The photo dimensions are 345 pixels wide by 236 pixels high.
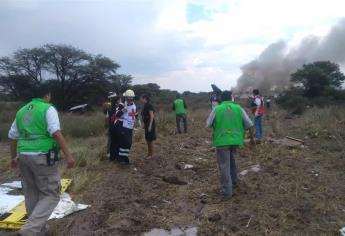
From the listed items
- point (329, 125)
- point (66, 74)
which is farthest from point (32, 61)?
point (329, 125)

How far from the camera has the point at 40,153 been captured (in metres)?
5.16

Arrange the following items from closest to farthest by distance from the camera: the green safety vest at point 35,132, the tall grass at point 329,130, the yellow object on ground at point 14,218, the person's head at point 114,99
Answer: the green safety vest at point 35,132
the yellow object on ground at point 14,218
the person's head at point 114,99
the tall grass at point 329,130

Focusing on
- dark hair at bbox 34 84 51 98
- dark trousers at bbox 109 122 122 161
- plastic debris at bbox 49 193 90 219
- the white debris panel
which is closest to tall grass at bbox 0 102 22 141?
dark trousers at bbox 109 122 122 161

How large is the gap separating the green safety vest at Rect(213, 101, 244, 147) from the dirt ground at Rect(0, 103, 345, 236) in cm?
90

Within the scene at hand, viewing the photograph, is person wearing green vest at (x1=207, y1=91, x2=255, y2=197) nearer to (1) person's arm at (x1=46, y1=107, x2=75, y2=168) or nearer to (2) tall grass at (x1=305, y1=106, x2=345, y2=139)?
(1) person's arm at (x1=46, y1=107, x2=75, y2=168)

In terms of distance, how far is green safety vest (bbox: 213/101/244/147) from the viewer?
22.8 feet

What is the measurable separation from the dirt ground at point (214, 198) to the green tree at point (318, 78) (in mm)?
30981

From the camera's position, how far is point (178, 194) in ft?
24.2

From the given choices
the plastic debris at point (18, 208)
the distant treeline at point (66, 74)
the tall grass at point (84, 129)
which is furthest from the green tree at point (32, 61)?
the plastic debris at point (18, 208)

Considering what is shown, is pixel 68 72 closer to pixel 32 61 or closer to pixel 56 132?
pixel 32 61

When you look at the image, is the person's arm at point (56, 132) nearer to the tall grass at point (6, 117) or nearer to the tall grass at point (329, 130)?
the tall grass at point (329, 130)

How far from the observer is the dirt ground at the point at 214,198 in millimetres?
5707

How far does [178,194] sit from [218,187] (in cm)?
74

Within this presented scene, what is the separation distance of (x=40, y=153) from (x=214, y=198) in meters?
3.00
